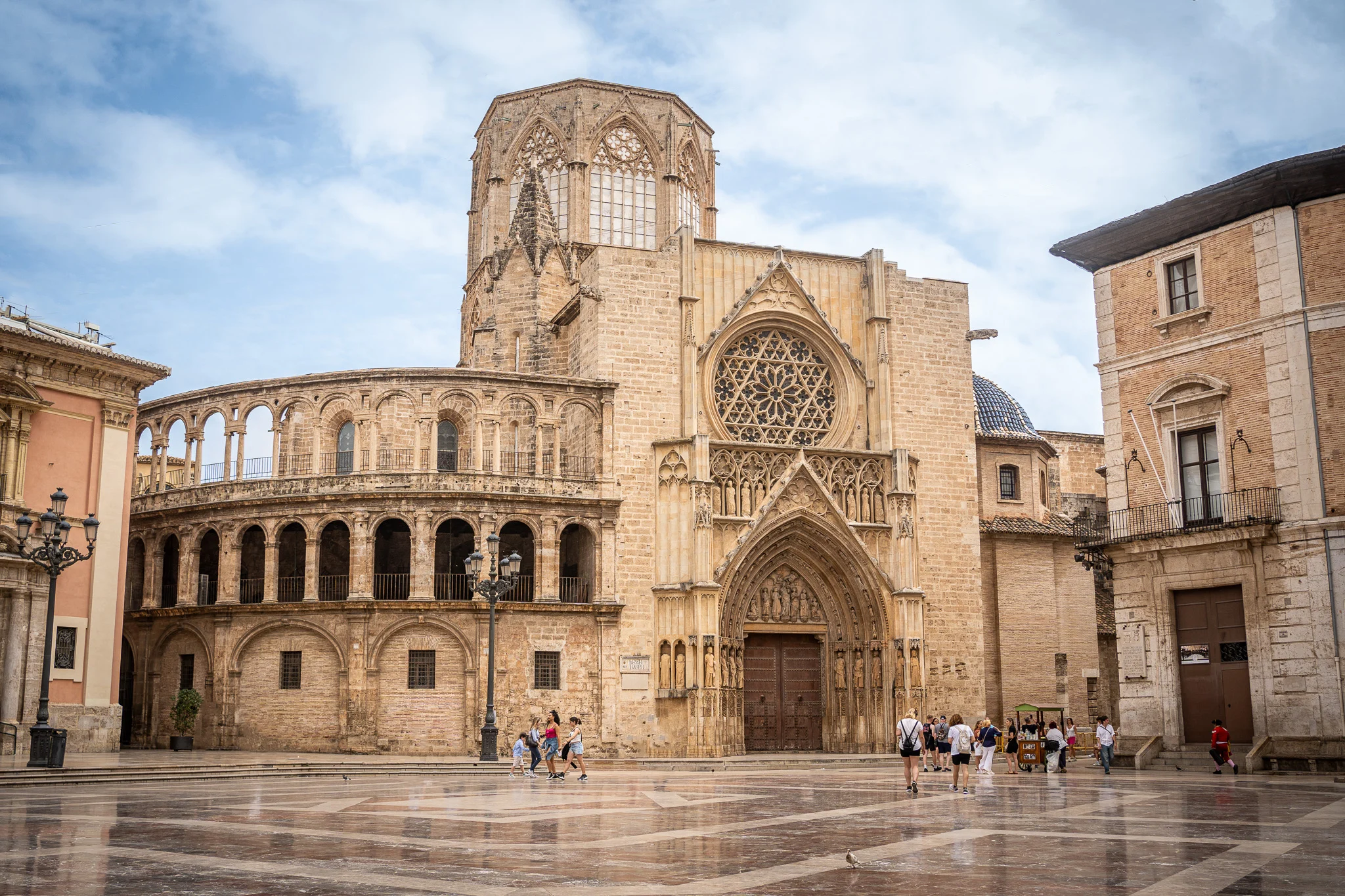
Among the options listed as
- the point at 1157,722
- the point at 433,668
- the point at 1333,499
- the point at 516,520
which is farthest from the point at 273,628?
the point at 1333,499

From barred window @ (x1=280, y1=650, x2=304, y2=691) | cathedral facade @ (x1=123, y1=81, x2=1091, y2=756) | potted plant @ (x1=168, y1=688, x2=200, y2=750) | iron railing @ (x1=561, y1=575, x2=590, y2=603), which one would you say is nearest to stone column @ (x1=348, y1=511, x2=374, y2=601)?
cathedral facade @ (x1=123, y1=81, x2=1091, y2=756)

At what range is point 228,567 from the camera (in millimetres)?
34969

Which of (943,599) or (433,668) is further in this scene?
(943,599)

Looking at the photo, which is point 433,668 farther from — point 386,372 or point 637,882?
point 637,882

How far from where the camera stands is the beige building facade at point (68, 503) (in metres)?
28.3

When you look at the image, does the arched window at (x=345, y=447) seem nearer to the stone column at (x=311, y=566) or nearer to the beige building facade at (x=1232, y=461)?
the stone column at (x=311, y=566)

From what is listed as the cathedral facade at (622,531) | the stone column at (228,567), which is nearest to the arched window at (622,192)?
the cathedral facade at (622,531)

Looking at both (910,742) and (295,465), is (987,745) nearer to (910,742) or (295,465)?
(910,742)

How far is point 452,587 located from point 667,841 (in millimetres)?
22704

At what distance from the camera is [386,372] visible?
34.8m

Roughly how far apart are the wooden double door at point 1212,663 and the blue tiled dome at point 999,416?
52.5 feet

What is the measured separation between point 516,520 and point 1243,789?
65.4 feet

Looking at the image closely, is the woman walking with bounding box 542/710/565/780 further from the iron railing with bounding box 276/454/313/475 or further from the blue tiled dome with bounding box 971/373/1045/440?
the blue tiled dome with bounding box 971/373/1045/440

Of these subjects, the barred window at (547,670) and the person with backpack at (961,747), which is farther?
the barred window at (547,670)
